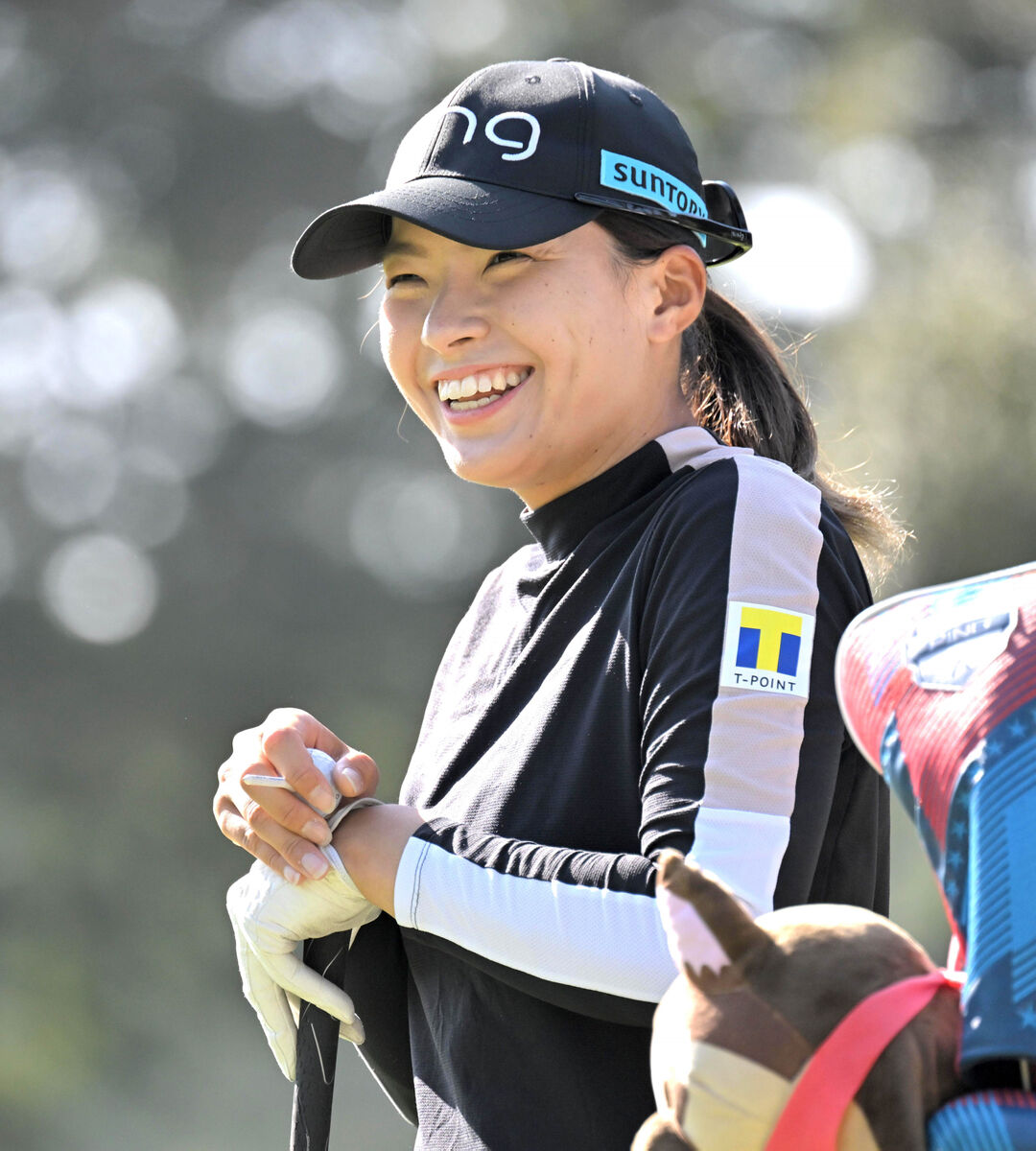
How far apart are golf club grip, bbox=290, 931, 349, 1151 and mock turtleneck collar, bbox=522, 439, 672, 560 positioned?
0.43m

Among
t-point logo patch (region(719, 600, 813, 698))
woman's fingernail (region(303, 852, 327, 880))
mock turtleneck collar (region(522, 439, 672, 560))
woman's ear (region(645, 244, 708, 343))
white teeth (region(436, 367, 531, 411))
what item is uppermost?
woman's ear (region(645, 244, 708, 343))

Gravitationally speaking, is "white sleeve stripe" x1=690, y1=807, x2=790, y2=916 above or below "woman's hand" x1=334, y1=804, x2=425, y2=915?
above

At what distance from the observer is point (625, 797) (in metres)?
1.25

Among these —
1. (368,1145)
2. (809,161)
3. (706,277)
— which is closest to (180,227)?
(809,161)

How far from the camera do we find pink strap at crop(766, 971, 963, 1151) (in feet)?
2.36

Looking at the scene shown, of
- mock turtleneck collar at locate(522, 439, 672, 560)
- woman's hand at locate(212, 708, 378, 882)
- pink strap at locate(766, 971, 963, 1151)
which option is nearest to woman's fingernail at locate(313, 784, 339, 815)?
woman's hand at locate(212, 708, 378, 882)

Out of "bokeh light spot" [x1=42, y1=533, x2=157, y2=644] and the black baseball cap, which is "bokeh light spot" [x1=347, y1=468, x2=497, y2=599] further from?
the black baseball cap

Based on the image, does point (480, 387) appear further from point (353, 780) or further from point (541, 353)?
point (353, 780)

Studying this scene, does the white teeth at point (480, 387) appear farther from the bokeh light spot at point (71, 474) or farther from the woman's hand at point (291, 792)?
the bokeh light spot at point (71, 474)

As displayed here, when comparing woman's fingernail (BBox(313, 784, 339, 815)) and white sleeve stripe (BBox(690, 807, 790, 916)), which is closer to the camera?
white sleeve stripe (BBox(690, 807, 790, 916))

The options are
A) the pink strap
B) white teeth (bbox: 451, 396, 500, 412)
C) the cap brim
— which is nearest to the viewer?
the pink strap

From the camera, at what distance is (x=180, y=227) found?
10297mm

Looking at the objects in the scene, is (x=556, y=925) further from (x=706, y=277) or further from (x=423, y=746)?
(x=706, y=277)

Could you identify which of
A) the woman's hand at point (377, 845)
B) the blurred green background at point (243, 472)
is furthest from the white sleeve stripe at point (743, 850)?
the blurred green background at point (243, 472)
